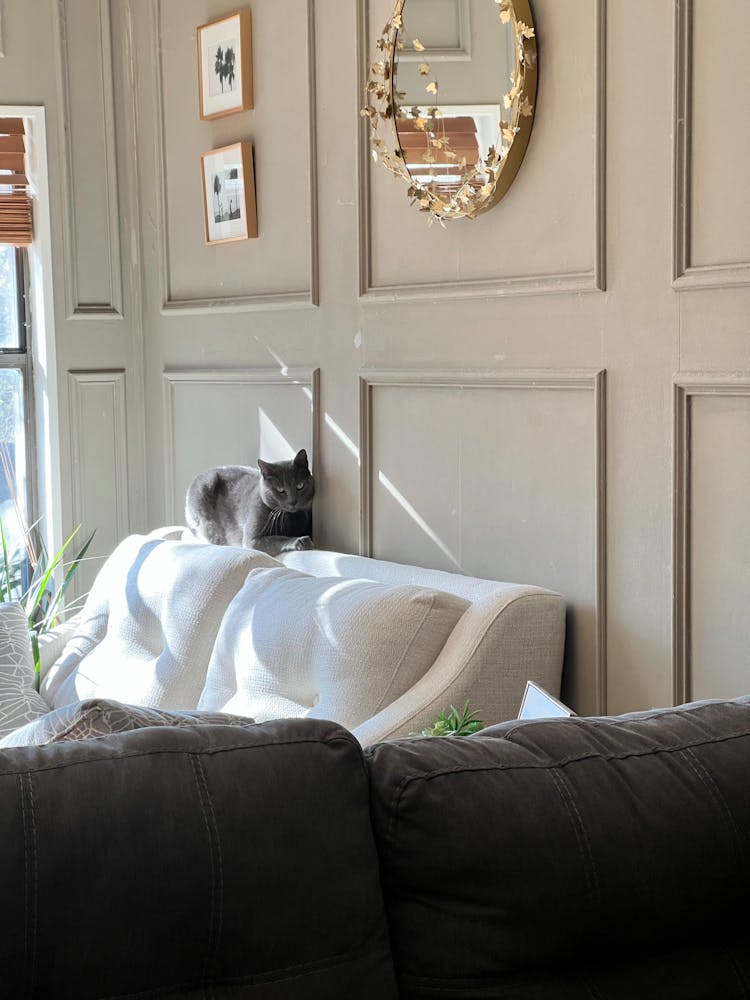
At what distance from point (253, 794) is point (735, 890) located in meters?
0.48

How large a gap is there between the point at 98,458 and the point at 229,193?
1.14 m

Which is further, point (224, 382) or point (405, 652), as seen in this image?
point (224, 382)

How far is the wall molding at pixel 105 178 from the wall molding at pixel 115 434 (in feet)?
0.68

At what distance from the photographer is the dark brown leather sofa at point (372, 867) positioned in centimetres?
100

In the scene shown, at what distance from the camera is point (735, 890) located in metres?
1.17

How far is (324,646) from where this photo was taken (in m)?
2.35

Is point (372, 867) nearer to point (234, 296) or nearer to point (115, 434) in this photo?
point (234, 296)

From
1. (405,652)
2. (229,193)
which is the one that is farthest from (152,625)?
(229,193)

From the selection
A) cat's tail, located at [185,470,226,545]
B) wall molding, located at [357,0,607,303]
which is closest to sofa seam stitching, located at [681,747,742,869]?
wall molding, located at [357,0,607,303]

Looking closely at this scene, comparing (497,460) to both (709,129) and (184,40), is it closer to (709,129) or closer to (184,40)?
(709,129)

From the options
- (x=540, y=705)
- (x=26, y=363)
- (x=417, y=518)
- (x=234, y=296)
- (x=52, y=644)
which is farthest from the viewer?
(x=26, y=363)

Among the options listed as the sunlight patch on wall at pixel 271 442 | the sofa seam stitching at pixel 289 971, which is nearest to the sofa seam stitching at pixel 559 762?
the sofa seam stitching at pixel 289 971

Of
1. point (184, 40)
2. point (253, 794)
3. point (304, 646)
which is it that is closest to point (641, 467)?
point (304, 646)

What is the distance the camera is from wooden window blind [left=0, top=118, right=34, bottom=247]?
4207 mm
